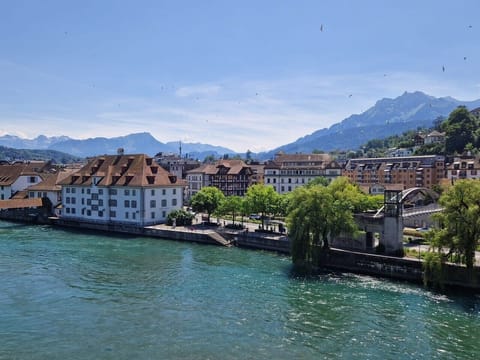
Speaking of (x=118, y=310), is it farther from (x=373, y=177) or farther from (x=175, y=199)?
(x=373, y=177)

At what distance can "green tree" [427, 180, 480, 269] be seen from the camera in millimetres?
36156

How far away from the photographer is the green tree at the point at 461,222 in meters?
36.2

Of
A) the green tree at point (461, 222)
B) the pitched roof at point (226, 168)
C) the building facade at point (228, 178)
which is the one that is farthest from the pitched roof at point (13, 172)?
the green tree at point (461, 222)

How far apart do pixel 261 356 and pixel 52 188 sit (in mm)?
73167

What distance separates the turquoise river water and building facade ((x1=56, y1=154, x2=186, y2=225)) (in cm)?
2168

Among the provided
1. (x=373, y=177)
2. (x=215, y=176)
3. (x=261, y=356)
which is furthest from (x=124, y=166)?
(x=373, y=177)

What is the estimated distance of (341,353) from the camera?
24281mm

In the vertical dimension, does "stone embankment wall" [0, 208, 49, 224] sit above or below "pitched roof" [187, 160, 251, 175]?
below

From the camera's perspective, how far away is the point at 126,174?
7288cm

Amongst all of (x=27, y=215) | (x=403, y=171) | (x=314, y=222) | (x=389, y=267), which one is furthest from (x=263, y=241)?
(x=403, y=171)

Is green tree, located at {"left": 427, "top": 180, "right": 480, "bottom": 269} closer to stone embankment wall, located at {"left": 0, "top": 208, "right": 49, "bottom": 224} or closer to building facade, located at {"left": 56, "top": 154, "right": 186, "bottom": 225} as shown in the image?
building facade, located at {"left": 56, "top": 154, "right": 186, "bottom": 225}

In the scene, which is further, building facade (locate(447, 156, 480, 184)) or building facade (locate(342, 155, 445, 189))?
building facade (locate(342, 155, 445, 189))

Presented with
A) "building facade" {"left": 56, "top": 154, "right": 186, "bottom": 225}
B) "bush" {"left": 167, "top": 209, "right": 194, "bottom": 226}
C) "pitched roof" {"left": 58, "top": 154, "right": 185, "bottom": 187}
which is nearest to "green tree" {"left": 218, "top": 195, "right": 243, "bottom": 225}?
"bush" {"left": 167, "top": 209, "right": 194, "bottom": 226}

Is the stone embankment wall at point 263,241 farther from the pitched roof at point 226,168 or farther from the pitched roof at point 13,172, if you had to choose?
the pitched roof at point 13,172
